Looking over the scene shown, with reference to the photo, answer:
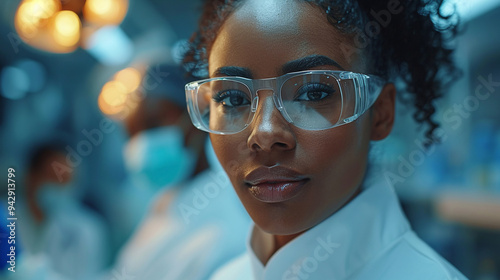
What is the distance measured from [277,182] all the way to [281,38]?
255 mm

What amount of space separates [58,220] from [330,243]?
1.88 metres

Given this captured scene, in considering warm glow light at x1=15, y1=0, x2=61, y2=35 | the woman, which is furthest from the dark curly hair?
warm glow light at x1=15, y1=0, x2=61, y2=35

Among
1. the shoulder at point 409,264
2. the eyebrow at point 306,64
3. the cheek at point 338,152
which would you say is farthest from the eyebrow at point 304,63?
the shoulder at point 409,264

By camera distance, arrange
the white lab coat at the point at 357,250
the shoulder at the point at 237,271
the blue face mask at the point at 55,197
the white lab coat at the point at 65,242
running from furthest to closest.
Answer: the blue face mask at the point at 55,197 → the white lab coat at the point at 65,242 → the shoulder at the point at 237,271 → the white lab coat at the point at 357,250

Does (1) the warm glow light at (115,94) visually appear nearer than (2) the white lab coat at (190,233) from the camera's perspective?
No

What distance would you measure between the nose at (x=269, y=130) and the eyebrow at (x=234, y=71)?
1.8 inches

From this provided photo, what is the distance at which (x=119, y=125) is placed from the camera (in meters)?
2.19

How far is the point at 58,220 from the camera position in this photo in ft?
7.66

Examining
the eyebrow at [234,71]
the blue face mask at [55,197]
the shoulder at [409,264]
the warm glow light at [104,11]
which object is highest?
the warm glow light at [104,11]

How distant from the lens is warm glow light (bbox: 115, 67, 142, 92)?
1.98 metres

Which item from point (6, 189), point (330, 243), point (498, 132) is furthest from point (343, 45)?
point (6, 189)

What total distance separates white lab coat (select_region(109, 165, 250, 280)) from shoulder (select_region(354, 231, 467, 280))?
0.62 meters

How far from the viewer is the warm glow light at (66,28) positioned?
176 cm

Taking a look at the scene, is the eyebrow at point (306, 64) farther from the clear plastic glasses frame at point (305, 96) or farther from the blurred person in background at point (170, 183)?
the blurred person in background at point (170, 183)
